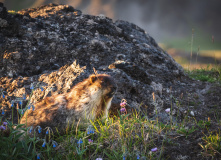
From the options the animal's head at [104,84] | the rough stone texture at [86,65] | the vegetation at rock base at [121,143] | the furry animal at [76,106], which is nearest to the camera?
the vegetation at rock base at [121,143]

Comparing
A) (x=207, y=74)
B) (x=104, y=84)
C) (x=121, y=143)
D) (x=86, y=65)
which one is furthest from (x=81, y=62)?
(x=207, y=74)

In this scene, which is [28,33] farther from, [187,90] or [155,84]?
[187,90]

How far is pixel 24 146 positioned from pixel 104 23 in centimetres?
459

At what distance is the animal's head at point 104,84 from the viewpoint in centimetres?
364

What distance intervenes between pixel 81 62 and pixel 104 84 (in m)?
1.60

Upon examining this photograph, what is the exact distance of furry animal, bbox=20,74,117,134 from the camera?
3.26 metres

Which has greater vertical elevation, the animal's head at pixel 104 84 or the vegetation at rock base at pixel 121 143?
the animal's head at pixel 104 84

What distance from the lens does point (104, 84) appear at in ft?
12.0

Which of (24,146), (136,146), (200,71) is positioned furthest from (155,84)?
(200,71)

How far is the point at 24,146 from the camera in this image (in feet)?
8.52

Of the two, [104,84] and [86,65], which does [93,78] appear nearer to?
[104,84]

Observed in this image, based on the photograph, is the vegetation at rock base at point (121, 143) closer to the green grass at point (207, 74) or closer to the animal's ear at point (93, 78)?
the animal's ear at point (93, 78)

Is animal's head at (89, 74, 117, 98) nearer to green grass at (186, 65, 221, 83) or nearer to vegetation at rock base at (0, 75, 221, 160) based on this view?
vegetation at rock base at (0, 75, 221, 160)

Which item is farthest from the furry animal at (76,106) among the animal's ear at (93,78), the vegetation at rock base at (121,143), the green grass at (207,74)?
the green grass at (207,74)
